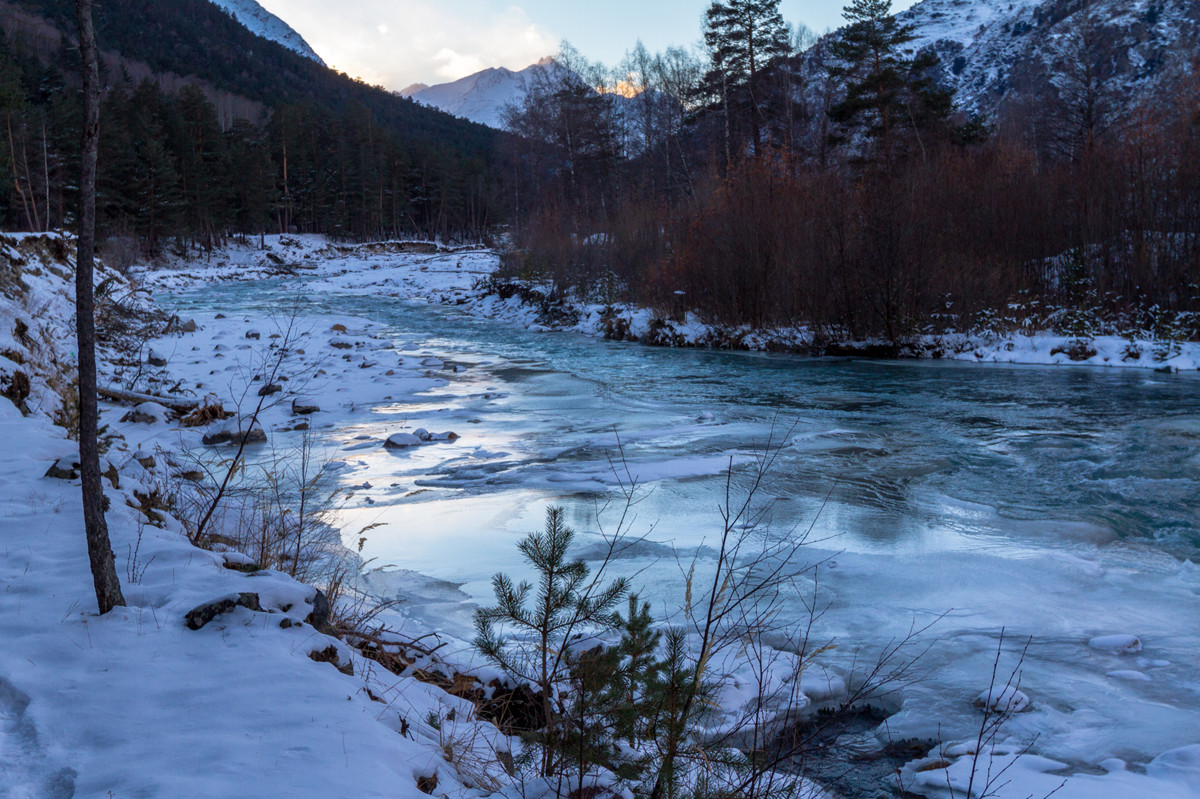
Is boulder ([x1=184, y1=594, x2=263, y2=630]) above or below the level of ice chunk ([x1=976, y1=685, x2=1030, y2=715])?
above

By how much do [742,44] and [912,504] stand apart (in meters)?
30.4

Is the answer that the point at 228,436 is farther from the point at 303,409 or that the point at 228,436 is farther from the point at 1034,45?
the point at 1034,45

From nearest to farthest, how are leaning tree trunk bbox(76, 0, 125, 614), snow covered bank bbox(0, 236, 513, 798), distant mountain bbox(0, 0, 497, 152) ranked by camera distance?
snow covered bank bbox(0, 236, 513, 798)
leaning tree trunk bbox(76, 0, 125, 614)
distant mountain bbox(0, 0, 497, 152)

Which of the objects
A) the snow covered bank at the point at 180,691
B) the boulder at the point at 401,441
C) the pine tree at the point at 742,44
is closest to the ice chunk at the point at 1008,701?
the snow covered bank at the point at 180,691

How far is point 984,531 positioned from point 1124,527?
1006 millimetres

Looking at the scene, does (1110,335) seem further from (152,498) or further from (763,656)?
(152,498)

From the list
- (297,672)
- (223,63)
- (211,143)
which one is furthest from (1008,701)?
(223,63)

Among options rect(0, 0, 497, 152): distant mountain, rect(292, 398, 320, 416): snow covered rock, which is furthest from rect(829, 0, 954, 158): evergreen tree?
rect(0, 0, 497, 152): distant mountain

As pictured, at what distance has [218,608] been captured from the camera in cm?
286

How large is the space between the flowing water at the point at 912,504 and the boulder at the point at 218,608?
122cm

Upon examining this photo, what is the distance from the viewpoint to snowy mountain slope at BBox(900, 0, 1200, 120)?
7700 cm

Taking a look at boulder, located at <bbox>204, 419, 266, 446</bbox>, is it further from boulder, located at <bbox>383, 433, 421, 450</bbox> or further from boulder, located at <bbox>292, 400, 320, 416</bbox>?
boulder, located at <bbox>292, 400, 320, 416</bbox>

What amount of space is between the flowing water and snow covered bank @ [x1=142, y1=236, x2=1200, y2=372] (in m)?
1.53

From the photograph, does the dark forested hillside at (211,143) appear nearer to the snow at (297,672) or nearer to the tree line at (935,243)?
the tree line at (935,243)
